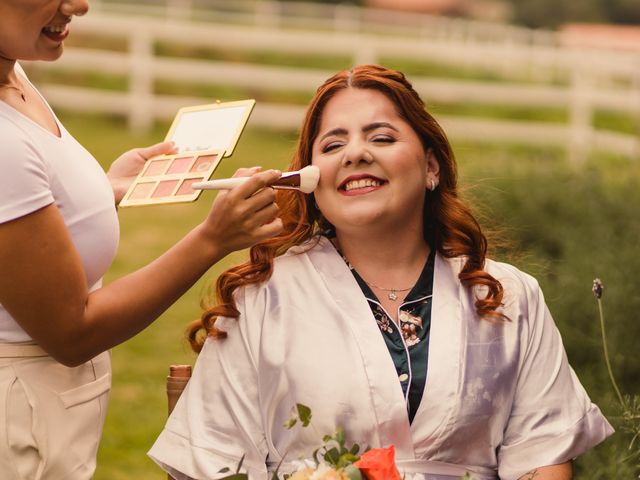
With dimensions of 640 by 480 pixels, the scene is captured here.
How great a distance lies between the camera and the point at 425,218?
3.05 meters

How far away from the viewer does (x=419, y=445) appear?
106 inches

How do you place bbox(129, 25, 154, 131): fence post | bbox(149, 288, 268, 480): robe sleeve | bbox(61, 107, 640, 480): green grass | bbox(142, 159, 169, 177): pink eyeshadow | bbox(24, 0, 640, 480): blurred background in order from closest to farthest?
bbox(142, 159, 169, 177): pink eyeshadow < bbox(149, 288, 268, 480): robe sleeve < bbox(61, 107, 640, 480): green grass < bbox(24, 0, 640, 480): blurred background < bbox(129, 25, 154, 131): fence post

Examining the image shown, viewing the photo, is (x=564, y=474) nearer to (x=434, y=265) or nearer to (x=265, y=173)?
(x=434, y=265)

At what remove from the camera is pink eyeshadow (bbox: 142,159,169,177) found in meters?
2.61

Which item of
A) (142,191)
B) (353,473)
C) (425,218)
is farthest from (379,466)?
(425,218)

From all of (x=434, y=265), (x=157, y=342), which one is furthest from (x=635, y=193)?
(x=434, y=265)

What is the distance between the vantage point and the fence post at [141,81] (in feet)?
41.2

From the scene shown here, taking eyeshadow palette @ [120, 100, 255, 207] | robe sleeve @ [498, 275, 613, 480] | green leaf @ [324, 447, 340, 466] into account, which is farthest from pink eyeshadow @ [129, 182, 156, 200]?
robe sleeve @ [498, 275, 613, 480]

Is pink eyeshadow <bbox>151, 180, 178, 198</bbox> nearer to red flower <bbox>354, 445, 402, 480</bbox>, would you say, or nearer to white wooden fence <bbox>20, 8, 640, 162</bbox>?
red flower <bbox>354, 445, 402, 480</bbox>

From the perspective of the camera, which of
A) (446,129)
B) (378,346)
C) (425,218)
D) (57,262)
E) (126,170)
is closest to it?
(57,262)

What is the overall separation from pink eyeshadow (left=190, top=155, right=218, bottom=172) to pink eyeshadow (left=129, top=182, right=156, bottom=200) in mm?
99

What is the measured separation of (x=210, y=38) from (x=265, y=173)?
11.9m

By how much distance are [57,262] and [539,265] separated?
6.46ft

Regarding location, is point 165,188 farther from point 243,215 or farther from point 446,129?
point 446,129
